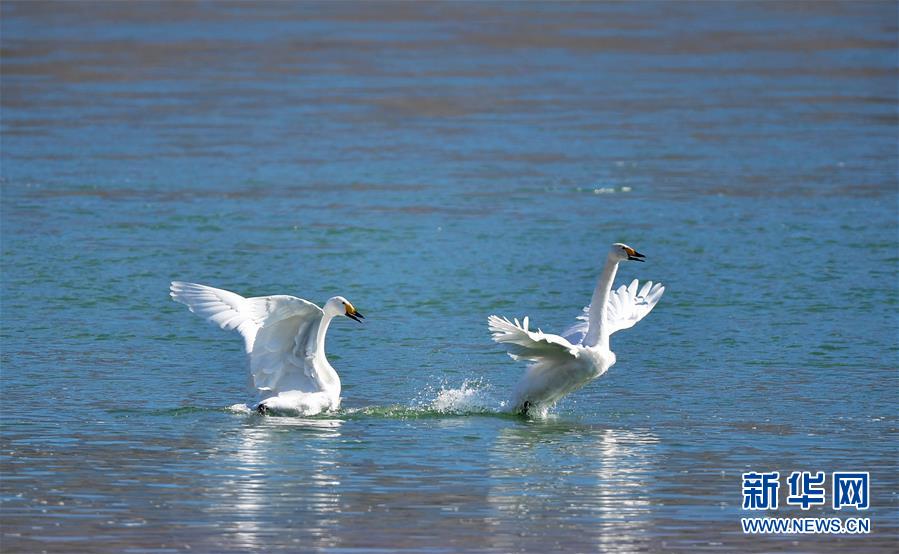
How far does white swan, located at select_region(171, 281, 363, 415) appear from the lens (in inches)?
575

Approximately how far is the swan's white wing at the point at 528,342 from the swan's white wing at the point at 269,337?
5.05ft

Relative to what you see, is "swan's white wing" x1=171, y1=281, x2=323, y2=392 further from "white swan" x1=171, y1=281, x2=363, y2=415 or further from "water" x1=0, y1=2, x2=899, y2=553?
"water" x1=0, y1=2, x2=899, y2=553

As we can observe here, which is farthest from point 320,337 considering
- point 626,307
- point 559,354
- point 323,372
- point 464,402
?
point 626,307

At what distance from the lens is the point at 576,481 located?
1234 cm

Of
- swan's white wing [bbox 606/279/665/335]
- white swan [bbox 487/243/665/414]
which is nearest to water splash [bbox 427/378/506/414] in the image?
white swan [bbox 487/243/665/414]

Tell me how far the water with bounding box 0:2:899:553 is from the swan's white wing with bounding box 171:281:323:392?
1.56ft

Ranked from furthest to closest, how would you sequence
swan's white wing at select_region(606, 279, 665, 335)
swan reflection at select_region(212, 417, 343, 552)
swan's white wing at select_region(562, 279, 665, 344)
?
swan's white wing at select_region(606, 279, 665, 335)
swan's white wing at select_region(562, 279, 665, 344)
swan reflection at select_region(212, 417, 343, 552)

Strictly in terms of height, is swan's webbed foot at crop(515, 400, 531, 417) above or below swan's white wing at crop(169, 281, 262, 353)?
below

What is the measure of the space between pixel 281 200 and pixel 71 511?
14.9m

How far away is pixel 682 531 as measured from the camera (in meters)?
10.9

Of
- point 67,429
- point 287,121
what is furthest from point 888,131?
point 67,429

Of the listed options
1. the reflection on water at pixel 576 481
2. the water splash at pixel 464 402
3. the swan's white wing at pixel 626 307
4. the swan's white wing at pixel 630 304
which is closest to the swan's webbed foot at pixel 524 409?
the water splash at pixel 464 402

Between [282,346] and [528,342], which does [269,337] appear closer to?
[282,346]

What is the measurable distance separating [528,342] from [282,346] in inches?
82.2
